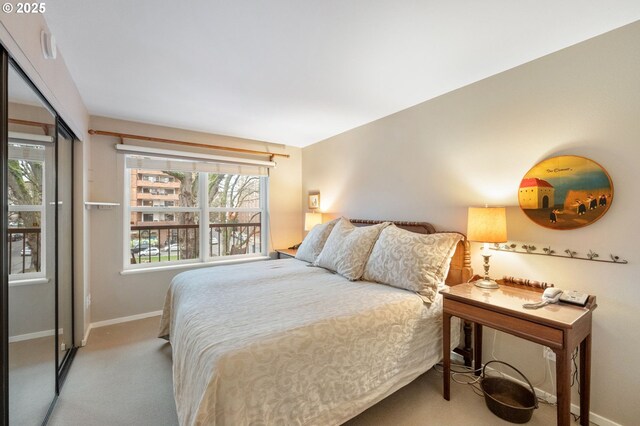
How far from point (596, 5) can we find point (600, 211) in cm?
115

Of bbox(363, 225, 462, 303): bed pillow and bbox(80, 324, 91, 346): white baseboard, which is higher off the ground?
bbox(363, 225, 462, 303): bed pillow

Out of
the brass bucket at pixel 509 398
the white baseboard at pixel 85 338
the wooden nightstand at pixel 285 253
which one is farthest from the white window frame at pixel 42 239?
the brass bucket at pixel 509 398

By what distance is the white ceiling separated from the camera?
4.85ft

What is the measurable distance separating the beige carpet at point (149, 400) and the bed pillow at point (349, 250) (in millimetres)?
953

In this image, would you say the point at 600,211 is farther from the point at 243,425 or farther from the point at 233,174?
the point at 233,174

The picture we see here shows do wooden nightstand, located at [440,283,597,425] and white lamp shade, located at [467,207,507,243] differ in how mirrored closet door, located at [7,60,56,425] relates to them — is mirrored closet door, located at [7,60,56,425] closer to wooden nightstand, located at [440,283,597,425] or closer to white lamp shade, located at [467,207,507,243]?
wooden nightstand, located at [440,283,597,425]

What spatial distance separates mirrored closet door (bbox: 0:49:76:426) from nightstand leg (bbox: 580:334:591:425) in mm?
2987

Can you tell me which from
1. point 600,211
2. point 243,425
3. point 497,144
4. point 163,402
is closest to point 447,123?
point 497,144

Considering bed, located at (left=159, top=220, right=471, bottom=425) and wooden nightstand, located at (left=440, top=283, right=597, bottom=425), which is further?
wooden nightstand, located at (left=440, top=283, right=597, bottom=425)

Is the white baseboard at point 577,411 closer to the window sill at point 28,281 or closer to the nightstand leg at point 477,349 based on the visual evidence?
the nightstand leg at point 477,349

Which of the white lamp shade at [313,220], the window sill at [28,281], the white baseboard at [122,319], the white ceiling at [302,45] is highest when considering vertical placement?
the white ceiling at [302,45]

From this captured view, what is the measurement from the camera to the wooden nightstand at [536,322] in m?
1.36

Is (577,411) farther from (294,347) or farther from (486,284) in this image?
(294,347)

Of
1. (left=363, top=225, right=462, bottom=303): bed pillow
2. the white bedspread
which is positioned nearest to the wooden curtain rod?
the white bedspread
